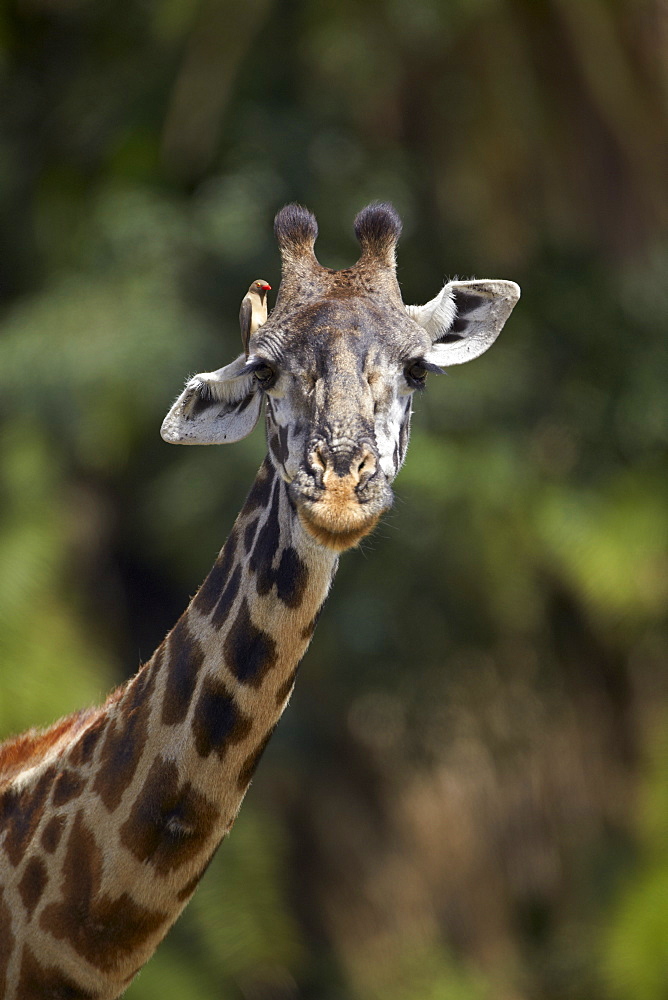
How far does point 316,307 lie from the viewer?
378 centimetres

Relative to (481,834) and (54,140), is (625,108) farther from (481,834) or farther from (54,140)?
(481,834)

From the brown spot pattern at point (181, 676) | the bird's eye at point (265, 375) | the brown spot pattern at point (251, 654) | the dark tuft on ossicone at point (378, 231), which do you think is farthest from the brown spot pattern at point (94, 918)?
the dark tuft on ossicone at point (378, 231)

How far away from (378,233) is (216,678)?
1608 mm

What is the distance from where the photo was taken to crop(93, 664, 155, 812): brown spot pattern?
3.77 metres

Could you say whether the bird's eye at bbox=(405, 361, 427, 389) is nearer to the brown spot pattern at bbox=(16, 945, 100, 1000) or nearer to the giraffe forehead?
the giraffe forehead

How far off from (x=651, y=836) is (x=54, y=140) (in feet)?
29.8

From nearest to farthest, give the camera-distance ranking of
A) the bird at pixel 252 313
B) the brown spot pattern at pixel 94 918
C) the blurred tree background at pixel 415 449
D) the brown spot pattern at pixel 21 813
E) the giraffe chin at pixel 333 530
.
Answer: the giraffe chin at pixel 333 530 < the brown spot pattern at pixel 94 918 < the brown spot pattern at pixel 21 813 < the bird at pixel 252 313 < the blurred tree background at pixel 415 449

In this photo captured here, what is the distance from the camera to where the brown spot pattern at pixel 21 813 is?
402 centimetres

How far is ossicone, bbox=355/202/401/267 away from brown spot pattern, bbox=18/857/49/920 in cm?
232

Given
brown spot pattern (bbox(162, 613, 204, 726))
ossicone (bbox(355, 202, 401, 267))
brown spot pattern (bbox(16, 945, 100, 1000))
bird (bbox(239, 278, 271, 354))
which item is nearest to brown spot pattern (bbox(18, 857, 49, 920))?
brown spot pattern (bbox(16, 945, 100, 1000))

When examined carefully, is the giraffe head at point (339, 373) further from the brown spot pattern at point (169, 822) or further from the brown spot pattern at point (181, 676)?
the brown spot pattern at point (169, 822)

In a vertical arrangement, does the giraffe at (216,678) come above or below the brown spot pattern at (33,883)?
above

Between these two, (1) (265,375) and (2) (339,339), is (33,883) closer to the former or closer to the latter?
(1) (265,375)

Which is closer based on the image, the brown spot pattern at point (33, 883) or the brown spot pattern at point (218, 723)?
the brown spot pattern at point (218, 723)
